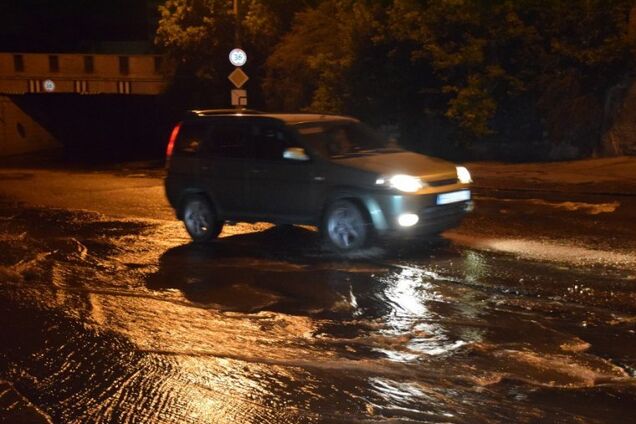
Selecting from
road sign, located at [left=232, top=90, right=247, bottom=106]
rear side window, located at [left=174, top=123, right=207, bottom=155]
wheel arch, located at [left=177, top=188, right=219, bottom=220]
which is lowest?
wheel arch, located at [left=177, top=188, right=219, bottom=220]

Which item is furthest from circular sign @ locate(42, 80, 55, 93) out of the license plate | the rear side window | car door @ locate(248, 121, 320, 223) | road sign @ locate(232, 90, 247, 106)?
the license plate

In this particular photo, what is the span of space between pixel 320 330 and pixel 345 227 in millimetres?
3320

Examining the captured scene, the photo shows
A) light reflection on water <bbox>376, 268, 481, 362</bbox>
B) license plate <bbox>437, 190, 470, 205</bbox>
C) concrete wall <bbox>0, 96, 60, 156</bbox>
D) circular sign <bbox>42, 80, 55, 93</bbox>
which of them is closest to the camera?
light reflection on water <bbox>376, 268, 481, 362</bbox>

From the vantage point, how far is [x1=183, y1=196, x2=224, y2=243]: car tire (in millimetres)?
11016

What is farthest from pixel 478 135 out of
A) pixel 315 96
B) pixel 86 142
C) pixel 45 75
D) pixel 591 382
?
pixel 45 75

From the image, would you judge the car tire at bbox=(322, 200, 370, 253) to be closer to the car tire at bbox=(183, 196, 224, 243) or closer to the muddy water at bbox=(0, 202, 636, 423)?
the muddy water at bbox=(0, 202, 636, 423)

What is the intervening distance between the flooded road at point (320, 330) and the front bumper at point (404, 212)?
352 millimetres

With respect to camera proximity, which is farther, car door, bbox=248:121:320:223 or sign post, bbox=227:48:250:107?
sign post, bbox=227:48:250:107

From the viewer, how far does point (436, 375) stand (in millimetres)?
5406

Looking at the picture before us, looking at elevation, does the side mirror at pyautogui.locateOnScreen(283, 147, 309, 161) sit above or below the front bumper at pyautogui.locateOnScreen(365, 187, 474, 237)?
above

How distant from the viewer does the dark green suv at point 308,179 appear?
9398mm

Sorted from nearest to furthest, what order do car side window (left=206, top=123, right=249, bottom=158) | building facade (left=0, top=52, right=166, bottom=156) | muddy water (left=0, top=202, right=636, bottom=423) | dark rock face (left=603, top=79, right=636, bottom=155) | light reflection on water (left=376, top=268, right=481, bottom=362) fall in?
muddy water (left=0, top=202, right=636, bottom=423) < light reflection on water (left=376, top=268, right=481, bottom=362) < car side window (left=206, top=123, right=249, bottom=158) < dark rock face (left=603, top=79, right=636, bottom=155) < building facade (left=0, top=52, right=166, bottom=156)

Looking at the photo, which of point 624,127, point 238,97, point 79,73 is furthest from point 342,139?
point 79,73

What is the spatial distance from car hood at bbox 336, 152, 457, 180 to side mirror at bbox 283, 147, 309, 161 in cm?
45
